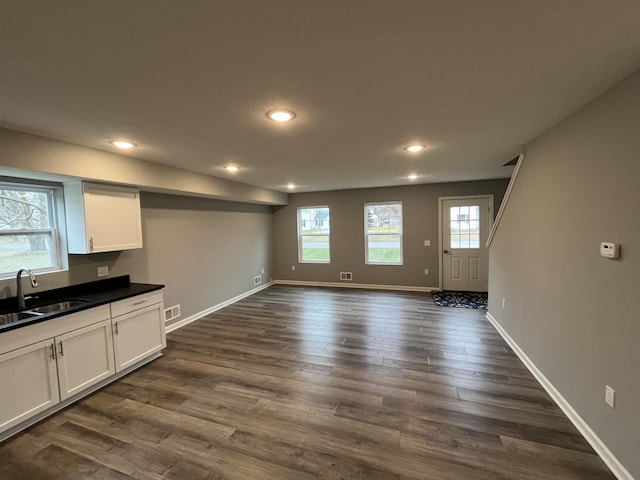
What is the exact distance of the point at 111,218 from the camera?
3.04 metres

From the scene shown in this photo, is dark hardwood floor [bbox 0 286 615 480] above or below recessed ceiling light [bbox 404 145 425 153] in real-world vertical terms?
below

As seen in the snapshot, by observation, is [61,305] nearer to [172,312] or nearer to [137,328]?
[137,328]

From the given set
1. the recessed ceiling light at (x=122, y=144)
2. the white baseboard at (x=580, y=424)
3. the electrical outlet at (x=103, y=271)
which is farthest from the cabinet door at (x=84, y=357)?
the white baseboard at (x=580, y=424)

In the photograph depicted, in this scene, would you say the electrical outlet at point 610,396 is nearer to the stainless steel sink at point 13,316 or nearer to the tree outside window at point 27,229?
the stainless steel sink at point 13,316

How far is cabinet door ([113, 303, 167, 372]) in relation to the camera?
277cm

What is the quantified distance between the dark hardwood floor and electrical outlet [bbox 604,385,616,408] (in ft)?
1.24

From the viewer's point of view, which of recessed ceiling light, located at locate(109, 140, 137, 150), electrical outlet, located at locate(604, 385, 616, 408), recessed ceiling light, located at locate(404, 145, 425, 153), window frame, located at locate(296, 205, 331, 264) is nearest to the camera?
electrical outlet, located at locate(604, 385, 616, 408)

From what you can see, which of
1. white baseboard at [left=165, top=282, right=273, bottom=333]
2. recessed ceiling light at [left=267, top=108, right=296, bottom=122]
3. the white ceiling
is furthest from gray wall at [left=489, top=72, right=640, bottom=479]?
white baseboard at [left=165, top=282, right=273, bottom=333]

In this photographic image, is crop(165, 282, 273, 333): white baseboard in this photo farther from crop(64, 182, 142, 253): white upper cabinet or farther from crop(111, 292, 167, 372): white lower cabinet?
crop(64, 182, 142, 253): white upper cabinet

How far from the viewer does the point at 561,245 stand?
2.26 meters

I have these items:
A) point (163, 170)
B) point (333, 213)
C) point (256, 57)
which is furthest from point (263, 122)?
point (333, 213)

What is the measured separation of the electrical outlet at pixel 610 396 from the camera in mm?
1680

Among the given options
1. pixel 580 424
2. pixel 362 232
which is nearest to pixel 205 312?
pixel 362 232

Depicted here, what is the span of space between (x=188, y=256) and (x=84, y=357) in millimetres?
2159
